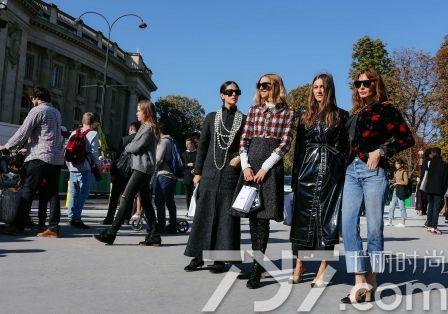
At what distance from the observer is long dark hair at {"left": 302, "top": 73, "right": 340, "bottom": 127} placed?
16.0 feet

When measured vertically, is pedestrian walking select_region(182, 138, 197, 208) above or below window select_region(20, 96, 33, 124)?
below

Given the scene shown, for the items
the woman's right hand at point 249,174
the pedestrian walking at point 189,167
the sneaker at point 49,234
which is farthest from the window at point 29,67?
the woman's right hand at point 249,174

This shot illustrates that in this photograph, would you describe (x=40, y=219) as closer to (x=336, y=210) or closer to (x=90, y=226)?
(x=90, y=226)

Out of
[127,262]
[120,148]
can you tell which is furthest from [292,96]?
[127,262]

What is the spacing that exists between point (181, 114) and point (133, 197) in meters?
85.3

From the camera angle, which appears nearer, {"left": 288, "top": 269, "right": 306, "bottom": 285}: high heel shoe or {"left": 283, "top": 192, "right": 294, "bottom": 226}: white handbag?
{"left": 288, "top": 269, "right": 306, "bottom": 285}: high heel shoe

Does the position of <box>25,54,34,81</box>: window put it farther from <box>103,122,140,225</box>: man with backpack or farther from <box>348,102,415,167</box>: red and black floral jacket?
<box>348,102,415,167</box>: red and black floral jacket

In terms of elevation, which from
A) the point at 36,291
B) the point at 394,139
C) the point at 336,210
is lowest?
the point at 36,291

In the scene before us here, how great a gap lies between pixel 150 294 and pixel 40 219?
456 centimetres

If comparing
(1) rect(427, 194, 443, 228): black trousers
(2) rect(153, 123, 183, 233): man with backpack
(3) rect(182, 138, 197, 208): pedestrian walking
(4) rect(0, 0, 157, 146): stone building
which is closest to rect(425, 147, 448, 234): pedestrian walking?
(1) rect(427, 194, 443, 228): black trousers

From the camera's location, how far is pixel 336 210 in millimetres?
4789

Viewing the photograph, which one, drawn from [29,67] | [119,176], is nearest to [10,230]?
[119,176]

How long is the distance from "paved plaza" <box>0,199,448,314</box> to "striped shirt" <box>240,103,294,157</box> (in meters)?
1.32

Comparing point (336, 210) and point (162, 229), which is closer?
point (336, 210)
